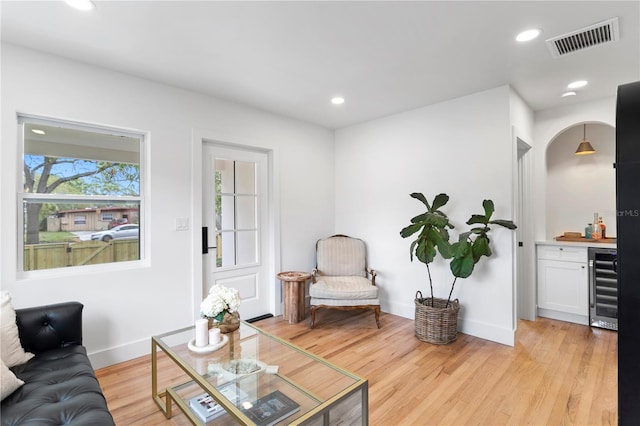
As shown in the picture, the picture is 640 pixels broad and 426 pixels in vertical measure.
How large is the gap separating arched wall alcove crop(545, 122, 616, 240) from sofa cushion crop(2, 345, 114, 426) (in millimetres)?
4875

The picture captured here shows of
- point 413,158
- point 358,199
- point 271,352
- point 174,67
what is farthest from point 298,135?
point 271,352

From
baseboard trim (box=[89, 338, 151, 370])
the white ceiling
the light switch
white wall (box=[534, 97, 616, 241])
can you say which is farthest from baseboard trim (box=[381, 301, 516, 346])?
baseboard trim (box=[89, 338, 151, 370])

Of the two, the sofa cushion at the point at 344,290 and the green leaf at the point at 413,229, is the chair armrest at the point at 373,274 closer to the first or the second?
the sofa cushion at the point at 344,290

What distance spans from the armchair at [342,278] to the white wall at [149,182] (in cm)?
65

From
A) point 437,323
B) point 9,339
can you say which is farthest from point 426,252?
point 9,339

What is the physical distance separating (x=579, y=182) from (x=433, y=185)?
2.05 meters

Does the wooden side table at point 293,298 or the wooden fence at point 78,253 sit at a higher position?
the wooden fence at point 78,253

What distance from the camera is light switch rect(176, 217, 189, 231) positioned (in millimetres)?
3094

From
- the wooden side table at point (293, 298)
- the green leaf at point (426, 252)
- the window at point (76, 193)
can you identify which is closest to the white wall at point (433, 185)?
the green leaf at point (426, 252)

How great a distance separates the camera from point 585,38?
226 centimetres

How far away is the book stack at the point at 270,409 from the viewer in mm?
1470

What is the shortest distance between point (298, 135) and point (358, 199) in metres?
1.20

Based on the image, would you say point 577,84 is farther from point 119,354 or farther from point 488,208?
point 119,354

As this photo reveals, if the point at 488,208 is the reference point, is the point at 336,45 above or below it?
above
